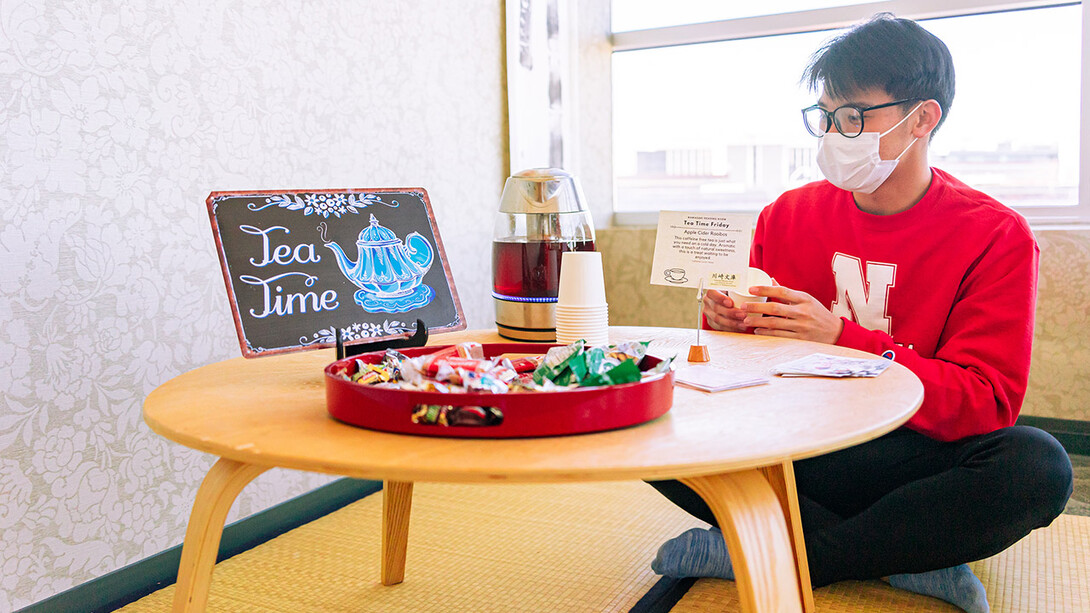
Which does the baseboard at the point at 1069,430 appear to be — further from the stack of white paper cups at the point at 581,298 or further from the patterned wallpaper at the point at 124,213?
the patterned wallpaper at the point at 124,213

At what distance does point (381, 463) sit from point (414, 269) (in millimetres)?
601

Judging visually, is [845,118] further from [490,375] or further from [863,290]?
[490,375]

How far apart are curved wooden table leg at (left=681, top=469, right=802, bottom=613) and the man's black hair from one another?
3.09 feet

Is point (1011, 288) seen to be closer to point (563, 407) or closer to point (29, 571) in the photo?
point (563, 407)

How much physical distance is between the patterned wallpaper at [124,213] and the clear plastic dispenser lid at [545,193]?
73 cm

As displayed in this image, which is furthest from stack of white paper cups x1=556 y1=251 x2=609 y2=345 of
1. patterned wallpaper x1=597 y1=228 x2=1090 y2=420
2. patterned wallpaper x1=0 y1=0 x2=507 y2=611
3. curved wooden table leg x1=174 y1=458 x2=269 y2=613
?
patterned wallpaper x1=597 y1=228 x2=1090 y2=420

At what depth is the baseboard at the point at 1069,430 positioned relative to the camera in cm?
240

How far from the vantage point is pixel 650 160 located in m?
3.30

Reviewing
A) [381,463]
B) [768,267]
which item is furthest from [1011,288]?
[381,463]

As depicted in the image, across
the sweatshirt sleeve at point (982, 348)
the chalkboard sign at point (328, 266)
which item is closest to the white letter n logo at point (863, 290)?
the sweatshirt sleeve at point (982, 348)

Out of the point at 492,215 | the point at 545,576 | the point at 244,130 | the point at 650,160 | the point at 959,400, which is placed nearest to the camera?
the point at 959,400

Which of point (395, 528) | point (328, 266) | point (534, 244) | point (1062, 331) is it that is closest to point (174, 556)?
point (395, 528)

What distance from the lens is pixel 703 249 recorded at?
1256 mm

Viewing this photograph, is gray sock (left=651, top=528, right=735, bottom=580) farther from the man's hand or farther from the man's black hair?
the man's black hair
